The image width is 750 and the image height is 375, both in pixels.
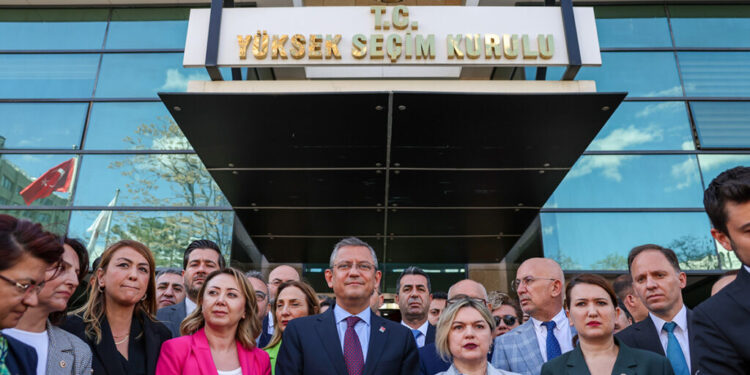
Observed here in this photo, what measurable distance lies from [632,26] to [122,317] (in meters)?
12.3

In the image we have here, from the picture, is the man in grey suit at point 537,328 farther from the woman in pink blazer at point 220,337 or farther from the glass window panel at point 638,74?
the glass window panel at point 638,74

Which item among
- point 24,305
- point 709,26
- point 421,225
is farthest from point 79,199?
point 709,26

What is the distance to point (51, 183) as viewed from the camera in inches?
443

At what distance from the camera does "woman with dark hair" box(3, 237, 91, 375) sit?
3.26m

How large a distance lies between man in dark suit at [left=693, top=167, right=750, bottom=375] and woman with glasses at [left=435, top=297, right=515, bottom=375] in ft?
5.87

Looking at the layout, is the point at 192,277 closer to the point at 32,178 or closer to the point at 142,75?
the point at 32,178

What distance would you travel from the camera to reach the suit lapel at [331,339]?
3.74m

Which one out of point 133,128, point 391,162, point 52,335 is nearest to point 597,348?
point 52,335

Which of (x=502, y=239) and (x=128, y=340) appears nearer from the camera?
(x=128, y=340)

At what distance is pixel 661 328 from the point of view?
14.6 ft

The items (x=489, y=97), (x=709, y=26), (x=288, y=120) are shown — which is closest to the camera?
(x=489, y=97)

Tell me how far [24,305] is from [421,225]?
28.5 feet

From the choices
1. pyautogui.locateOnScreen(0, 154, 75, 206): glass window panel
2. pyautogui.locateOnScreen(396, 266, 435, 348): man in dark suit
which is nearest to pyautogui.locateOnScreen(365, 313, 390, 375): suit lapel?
pyautogui.locateOnScreen(396, 266, 435, 348): man in dark suit

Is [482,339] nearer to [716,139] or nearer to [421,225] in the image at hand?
[421,225]
